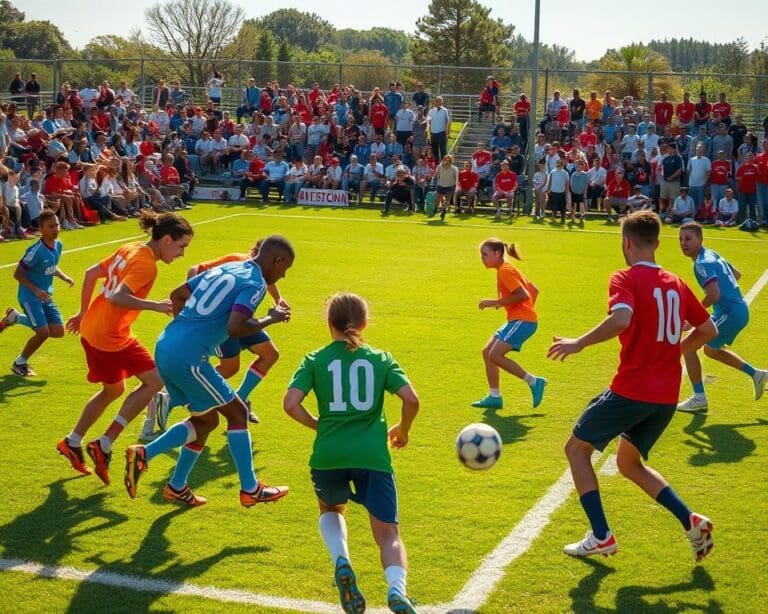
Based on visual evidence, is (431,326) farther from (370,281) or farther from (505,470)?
(505,470)

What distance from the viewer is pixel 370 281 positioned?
55.7 ft

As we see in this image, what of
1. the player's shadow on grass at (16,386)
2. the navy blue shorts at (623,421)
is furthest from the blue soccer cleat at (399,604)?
the player's shadow on grass at (16,386)

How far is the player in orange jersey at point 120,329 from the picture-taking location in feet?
23.5

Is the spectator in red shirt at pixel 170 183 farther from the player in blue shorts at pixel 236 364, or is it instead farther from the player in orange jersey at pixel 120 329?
the player in orange jersey at pixel 120 329

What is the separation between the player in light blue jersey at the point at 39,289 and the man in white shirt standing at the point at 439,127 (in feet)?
70.0

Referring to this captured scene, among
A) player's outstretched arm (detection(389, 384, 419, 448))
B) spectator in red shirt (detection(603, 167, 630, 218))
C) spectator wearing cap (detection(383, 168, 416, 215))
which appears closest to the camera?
player's outstretched arm (detection(389, 384, 419, 448))

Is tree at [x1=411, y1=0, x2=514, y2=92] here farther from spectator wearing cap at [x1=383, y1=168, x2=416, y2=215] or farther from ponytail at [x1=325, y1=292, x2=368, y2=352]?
ponytail at [x1=325, y1=292, x2=368, y2=352]

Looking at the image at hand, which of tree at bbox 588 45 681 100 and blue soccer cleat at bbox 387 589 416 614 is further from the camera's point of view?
tree at bbox 588 45 681 100

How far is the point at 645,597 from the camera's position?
5.55 metres

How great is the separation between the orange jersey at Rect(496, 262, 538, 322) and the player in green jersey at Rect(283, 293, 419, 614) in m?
4.42

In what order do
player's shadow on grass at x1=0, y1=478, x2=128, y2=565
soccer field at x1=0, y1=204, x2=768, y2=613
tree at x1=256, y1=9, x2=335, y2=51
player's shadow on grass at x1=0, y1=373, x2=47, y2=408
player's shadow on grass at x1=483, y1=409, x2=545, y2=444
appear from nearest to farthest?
soccer field at x1=0, y1=204, x2=768, y2=613 → player's shadow on grass at x1=0, y1=478, x2=128, y2=565 → player's shadow on grass at x1=483, y1=409, x2=545, y2=444 → player's shadow on grass at x1=0, y1=373, x2=47, y2=408 → tree at x1=256, y1=9, x2=335, y2=51

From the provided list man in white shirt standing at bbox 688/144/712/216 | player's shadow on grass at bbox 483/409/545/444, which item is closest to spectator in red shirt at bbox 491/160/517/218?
man in white shirt standing at bbox 688/144/712/216

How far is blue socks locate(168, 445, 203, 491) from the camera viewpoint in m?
6.69

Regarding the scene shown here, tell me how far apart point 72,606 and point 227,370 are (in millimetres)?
3563
